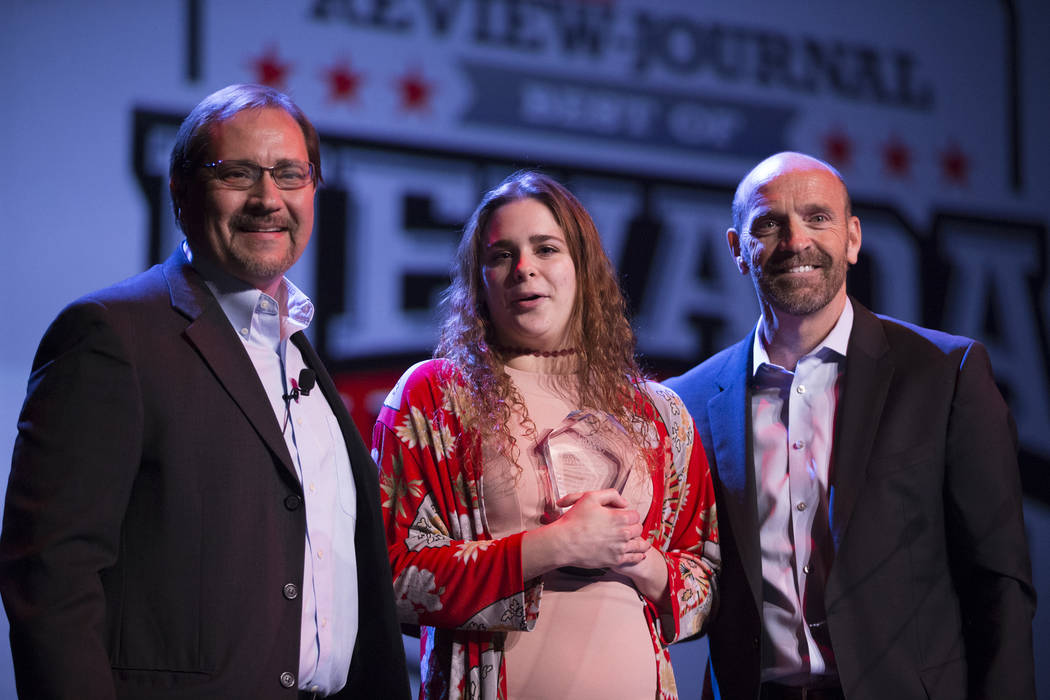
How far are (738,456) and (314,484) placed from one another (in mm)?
975

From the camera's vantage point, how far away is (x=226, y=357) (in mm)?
1530

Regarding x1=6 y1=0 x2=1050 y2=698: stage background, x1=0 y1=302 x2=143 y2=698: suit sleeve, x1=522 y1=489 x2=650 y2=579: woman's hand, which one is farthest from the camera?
x1=6 y1=0 x2=1050 y2=698: stage background

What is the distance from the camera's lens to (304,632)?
1.56 meters

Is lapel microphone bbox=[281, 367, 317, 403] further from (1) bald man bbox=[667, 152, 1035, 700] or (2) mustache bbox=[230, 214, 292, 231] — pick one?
(1) bald man bbox=[667, 152, 1035, 700]

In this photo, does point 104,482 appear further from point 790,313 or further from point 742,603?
point 790,313

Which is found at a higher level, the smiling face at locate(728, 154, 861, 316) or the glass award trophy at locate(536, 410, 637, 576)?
the smiling face at locate(728, 154, 861, 316)

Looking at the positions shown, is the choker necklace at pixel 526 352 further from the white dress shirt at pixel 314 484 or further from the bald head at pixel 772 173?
the bald head at pixel 772 173

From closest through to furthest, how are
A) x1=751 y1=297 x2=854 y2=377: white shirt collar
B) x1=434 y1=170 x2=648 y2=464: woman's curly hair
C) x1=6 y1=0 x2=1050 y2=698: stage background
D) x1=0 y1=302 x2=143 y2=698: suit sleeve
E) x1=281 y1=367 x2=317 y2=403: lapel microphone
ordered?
1. x1=0 y1=302 x2=143 y2=698: suit sleeve
2. x1=281 y1=367 x2=317 y2=403: lapel microphone
3. x1=434 y1=170 x2=648 y2=464: woman's curly hair
4. x1=751 y1=297 x2=854 y2=377: white shirt collar
5. x1=6 y1=0 x2=1050 y2=698: stage background

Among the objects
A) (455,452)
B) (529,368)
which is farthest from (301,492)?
(529,368)

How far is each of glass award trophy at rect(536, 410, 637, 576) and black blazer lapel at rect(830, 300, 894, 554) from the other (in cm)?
45

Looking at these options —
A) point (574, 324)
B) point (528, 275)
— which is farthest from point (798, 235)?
point (528, 275)

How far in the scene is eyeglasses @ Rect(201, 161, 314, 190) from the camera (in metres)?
1.67

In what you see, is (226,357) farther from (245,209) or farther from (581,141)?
(581,141)

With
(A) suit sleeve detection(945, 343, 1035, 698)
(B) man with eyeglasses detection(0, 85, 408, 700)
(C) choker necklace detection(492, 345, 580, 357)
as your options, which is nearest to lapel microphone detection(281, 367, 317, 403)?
(B) man with eyeglasses detection(0, 85, 408, 700)
